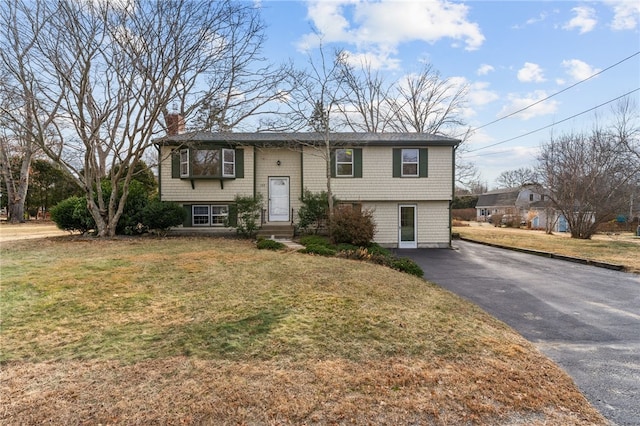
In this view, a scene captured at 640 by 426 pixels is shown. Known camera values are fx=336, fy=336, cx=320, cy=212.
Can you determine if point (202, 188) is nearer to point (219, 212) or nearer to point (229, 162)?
point (219, 212)

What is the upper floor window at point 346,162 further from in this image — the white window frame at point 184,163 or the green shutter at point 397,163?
the white window frame at point 184,163

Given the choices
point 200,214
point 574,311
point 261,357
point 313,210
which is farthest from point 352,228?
point 261,357

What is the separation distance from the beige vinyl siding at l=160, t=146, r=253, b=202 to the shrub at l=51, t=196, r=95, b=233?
2910mm

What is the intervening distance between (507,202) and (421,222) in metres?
39.3

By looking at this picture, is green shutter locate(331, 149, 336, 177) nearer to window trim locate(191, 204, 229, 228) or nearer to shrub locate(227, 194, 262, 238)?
shrub locate(227, 194, 262, 238)

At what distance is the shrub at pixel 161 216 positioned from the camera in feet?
44.2

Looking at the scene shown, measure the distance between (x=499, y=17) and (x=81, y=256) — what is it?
558 inches

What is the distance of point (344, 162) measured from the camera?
1540 cm

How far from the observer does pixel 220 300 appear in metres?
5.24

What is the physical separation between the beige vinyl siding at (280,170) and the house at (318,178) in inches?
1.8

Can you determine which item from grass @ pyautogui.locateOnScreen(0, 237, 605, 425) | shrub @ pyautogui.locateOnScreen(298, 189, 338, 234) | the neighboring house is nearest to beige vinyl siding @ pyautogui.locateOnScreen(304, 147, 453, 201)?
shrub @ pyautogui.locateOnScreen(298, 189, 338, 234)

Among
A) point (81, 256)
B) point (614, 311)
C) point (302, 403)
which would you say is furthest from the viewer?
point (81, 256)

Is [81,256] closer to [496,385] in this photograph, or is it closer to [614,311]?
[496,385]

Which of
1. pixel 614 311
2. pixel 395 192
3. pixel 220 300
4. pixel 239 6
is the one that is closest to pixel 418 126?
pixel 395 192
